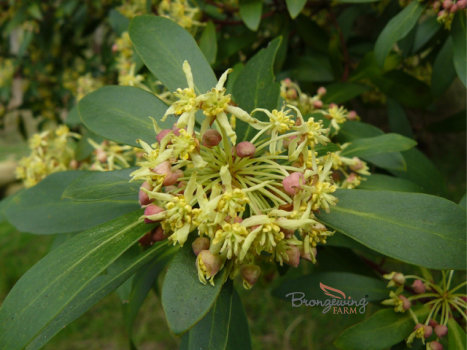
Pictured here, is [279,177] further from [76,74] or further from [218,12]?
[76,74]

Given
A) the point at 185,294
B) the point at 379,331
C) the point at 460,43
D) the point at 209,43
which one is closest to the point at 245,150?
the point at 185,294

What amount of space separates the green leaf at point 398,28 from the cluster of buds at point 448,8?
0.20 feet

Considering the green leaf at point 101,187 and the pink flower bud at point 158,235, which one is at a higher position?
the green leaf at point 101,187

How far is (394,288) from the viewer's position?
167 cm

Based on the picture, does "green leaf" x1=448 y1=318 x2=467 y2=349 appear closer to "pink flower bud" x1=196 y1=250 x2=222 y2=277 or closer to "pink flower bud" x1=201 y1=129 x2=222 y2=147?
"pink flower bud" x1=196 y1=250 x2=222 y2=277

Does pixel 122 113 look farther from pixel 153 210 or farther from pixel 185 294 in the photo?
pixel 185 294

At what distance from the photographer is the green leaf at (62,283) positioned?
95 cm

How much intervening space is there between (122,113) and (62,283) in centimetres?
61

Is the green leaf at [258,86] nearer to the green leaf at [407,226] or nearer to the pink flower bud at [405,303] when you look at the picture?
the green leaf at [407,226]

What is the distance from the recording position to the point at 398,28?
1721 millimetres

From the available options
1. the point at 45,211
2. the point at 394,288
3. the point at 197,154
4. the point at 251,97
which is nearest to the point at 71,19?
the point at 45,211

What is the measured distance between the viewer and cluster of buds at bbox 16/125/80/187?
198 cm

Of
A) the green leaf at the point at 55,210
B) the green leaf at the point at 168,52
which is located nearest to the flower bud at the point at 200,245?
the green leaf at the point at 55,210

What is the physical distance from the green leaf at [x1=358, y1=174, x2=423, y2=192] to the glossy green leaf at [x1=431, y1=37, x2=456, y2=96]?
702mm
